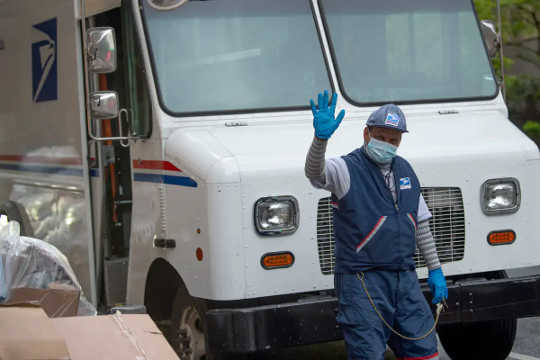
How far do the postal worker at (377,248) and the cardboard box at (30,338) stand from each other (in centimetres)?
175

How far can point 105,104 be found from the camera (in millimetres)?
5773

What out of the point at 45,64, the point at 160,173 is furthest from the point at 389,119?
the point at 45,64

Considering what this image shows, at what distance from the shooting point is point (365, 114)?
6.27m

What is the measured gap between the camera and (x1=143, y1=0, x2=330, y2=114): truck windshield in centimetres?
596

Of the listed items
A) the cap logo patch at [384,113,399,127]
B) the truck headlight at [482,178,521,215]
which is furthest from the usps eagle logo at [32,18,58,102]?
the truck headlight at [482,178,521,215]

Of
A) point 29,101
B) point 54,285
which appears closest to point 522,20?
point 29,101

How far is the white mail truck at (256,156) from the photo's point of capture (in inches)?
212

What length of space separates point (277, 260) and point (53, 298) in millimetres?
1549

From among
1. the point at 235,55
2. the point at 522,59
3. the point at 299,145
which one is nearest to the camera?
the point at 299,145

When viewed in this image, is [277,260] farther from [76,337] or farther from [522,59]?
[522,59]

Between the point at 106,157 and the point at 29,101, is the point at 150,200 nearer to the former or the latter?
the point at 106,157

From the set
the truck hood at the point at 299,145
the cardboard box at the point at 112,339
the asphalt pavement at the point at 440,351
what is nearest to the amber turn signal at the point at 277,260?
the truck hood at the point at 299,145

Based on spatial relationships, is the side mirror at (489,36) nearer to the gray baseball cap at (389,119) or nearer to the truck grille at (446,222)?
the truck grille at (446,222)

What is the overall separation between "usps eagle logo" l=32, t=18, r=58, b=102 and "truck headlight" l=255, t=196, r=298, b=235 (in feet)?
8.18
